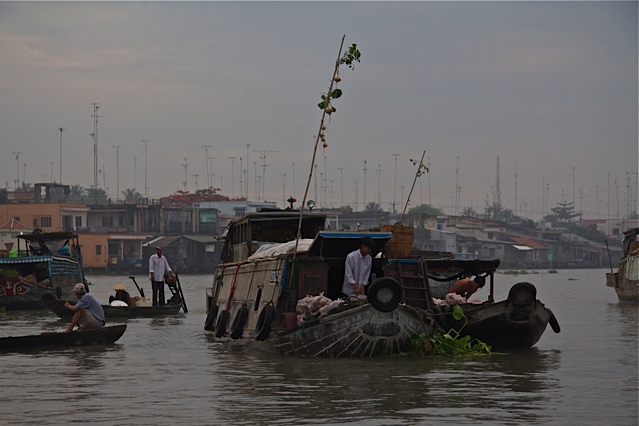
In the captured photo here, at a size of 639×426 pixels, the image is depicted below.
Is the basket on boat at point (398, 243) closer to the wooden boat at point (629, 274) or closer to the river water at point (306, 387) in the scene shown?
the river water at point (306, 387)

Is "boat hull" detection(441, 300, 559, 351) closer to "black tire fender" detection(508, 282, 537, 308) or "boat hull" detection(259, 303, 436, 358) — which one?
"black tire fender" detection(508, 282, 537, 308)

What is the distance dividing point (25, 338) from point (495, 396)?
749cm

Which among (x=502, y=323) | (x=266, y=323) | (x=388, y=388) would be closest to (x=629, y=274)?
(x=502, y=323)

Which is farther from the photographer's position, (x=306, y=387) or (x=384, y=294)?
(x=384, y=294)

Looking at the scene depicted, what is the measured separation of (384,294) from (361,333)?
62cm

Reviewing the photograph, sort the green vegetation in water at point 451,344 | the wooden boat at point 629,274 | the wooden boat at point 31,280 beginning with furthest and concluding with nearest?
the wooden boat at point 629,274
the wooden boat at point 31,280
the green vegetation in water at point 451,344

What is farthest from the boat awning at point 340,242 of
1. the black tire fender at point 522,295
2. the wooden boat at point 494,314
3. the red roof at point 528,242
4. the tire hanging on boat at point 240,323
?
the red roof at point 528,242

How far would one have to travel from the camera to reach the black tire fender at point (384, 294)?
13.8 metres

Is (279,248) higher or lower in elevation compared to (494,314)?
higher

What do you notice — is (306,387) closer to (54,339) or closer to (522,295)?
(522,295)

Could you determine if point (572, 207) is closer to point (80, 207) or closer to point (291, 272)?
point (80, 207)

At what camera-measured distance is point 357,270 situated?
47.8 feet

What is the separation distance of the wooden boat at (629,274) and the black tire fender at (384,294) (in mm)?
20006

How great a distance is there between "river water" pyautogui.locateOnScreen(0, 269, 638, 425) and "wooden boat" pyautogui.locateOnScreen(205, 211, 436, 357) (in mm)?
260
